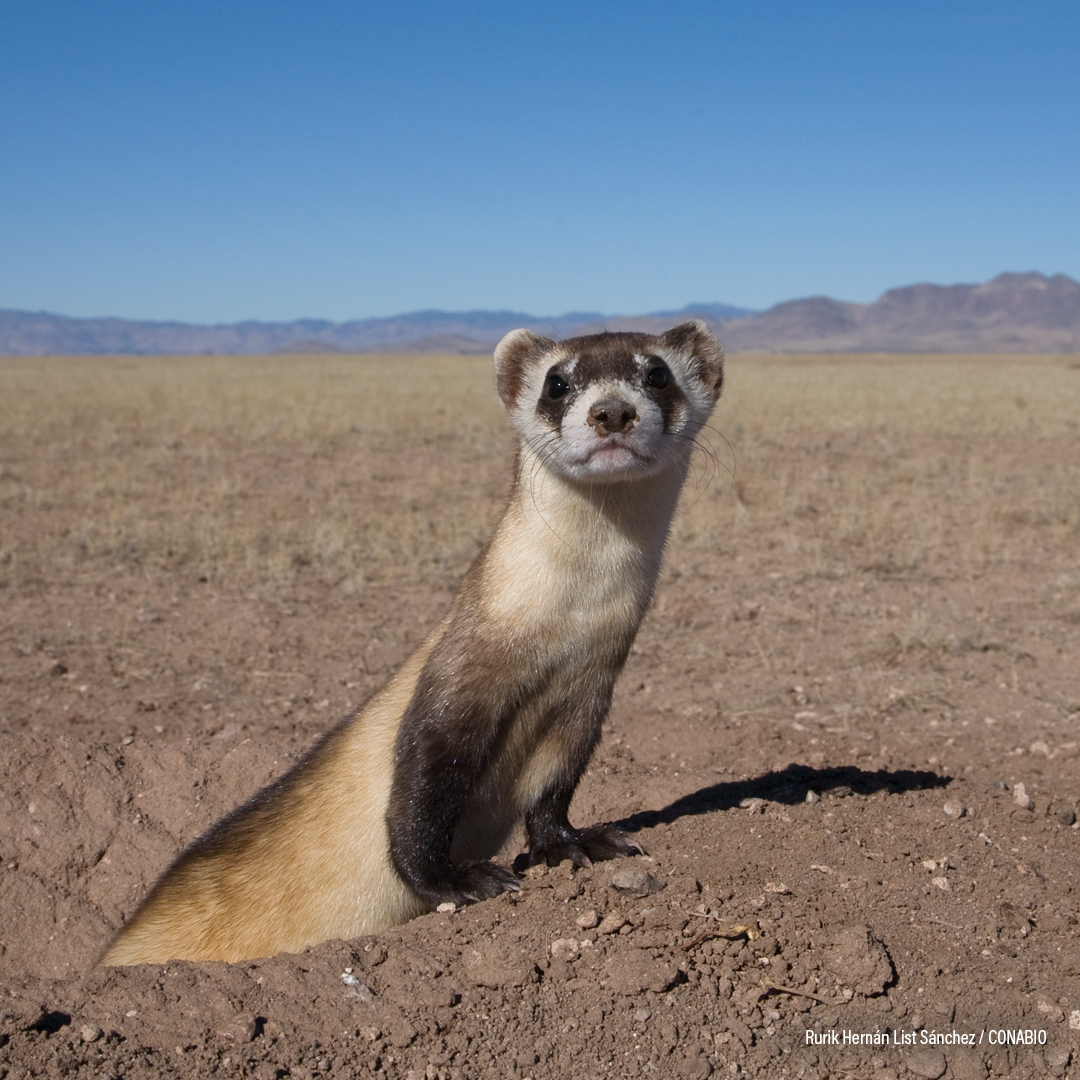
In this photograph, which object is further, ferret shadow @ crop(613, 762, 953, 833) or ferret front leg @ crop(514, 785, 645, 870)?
ferret shadow @ crop(613, 762, 953, 833)

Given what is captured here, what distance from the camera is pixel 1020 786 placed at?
5.20 m

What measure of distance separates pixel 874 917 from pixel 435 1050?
1616mm

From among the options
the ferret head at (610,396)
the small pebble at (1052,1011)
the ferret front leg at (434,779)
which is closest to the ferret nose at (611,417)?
the ferret head at (610,396)

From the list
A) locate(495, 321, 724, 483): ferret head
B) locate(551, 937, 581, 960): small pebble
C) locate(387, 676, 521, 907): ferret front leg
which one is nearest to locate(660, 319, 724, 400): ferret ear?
locate(495, 321, 724, 483): ferret head

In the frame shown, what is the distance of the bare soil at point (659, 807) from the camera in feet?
10.3

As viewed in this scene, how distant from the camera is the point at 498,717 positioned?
12.3 feet

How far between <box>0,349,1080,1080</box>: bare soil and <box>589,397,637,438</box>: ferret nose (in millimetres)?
1643

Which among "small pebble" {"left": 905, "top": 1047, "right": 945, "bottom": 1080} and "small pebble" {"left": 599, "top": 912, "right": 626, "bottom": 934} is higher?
"small pebble" {"left": 599, "top": 912, "right": 626, "bottom": 934}

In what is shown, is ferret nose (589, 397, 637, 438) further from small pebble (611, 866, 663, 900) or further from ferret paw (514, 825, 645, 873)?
ferret paw (514, 825, 645, 873)

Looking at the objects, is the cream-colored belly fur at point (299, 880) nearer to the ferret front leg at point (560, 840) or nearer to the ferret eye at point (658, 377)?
the ferret front leg at point (560, 840)

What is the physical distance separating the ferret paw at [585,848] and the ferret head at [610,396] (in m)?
1.56

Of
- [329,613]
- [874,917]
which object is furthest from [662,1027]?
[329,613]

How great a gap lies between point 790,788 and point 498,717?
219cm

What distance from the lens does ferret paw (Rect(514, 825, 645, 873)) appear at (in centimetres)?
421
